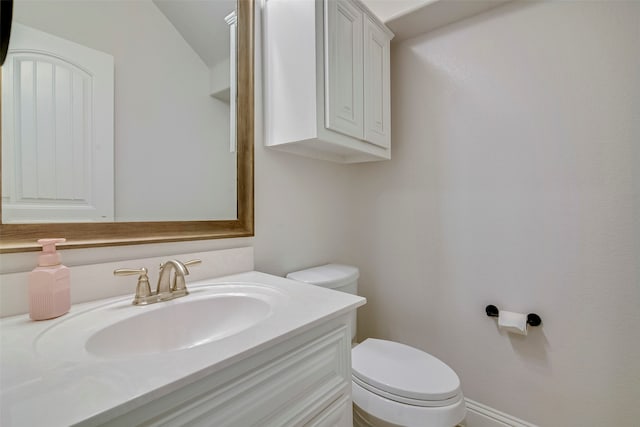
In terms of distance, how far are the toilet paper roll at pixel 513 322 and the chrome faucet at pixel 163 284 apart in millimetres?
1274

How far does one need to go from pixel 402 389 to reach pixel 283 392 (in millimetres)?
519

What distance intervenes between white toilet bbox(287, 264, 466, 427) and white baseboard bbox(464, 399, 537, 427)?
19.8 inches

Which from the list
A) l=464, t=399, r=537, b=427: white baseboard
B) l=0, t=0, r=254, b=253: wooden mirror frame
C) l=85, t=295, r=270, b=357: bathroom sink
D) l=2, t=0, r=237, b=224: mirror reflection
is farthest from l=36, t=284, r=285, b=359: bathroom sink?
l=464, t=399, r=537, b=427: white baseboard

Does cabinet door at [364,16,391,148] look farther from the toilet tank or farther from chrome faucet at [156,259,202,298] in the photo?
chrome faucet at [156,259,202,298]

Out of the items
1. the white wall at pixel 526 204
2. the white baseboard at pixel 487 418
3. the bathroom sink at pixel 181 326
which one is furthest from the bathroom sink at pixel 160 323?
the white baseboard at pixel 487 418

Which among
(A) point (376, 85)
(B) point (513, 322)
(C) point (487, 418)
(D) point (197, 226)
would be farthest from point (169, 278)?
(C) point (487, 418)

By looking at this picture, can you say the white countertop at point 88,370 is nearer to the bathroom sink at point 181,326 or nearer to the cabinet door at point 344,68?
the bathroom sink at point 181,326

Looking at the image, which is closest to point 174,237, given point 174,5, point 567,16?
point 174,5

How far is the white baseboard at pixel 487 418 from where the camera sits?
3.89 ft

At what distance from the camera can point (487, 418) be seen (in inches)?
48.8

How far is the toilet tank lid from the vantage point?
117 cm

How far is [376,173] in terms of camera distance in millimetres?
1623

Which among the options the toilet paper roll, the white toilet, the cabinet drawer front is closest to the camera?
the cabinet drawer front

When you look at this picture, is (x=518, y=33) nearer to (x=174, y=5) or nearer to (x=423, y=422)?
(x=174, y=5)
